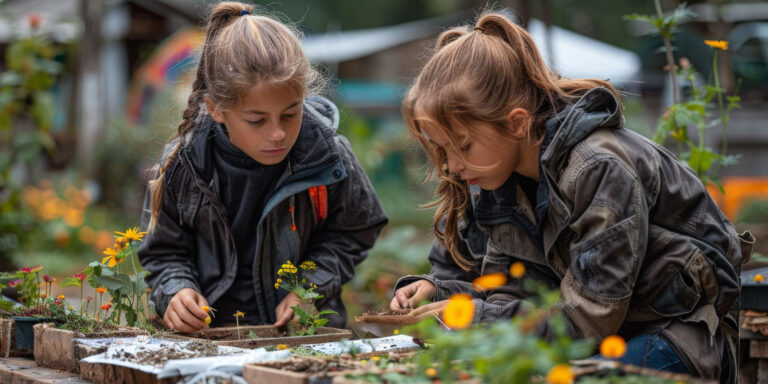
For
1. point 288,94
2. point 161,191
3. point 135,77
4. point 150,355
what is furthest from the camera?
point 135,77

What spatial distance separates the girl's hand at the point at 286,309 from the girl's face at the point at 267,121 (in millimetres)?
475

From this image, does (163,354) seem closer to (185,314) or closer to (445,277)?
(185,314)

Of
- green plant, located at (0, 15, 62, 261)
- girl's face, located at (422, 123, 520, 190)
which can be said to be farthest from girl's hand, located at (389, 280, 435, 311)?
green plant, located at (0, 15, 62, 261)

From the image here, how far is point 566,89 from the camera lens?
7.86 feet

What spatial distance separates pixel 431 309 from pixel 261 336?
87 centimetres

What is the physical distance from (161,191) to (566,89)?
58.9 inches

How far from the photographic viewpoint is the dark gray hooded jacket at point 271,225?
2.96 meters

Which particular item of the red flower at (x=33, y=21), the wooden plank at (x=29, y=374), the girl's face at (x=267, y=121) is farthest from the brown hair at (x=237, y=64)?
the red flower at (x=33, y=21)

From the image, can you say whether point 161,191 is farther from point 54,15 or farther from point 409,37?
point 409,37

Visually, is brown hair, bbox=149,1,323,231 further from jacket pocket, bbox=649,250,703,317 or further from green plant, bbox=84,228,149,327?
jacket pocket, bbox=649,250,703,317

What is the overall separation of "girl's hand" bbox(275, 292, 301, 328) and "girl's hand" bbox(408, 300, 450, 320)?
2.37 feet

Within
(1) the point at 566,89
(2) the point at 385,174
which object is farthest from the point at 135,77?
(1) the point at 566,89

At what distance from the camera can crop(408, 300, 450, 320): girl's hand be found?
211 centimetres

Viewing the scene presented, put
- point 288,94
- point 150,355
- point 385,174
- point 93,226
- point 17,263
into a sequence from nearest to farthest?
point 150,355 → point 288,94 → point 17,263 → point 93,226 → point 385,174
